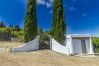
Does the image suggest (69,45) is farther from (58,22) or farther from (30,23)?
(30,23)

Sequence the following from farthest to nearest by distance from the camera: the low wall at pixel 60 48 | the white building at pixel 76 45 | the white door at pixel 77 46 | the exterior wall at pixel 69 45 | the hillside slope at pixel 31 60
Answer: the white door at pixel 77 46
the exterior wall at pixel 69 45
the white building at pixel 76 45
the low wall at pixel 60 48
the hillside slope at pixel 31 60

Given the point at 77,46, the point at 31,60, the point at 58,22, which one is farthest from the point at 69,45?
the point at 31,60

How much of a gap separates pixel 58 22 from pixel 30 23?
4.42m

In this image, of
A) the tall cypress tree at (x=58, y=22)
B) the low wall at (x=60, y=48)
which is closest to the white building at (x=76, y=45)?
the low wall at (x=60, y=48)

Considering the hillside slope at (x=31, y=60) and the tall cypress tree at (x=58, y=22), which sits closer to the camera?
the hillside slope at (x=31, y=60)

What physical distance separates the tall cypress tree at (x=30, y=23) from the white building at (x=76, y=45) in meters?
3.18

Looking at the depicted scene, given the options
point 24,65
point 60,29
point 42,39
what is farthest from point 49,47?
point 24,65

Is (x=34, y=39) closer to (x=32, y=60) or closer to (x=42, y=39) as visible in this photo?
(x=42, y=39)

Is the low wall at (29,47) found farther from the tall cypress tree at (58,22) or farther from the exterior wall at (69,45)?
the tall cypress tree at (58,22)

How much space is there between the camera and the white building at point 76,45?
27.8 metres

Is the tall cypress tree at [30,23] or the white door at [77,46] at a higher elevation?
the tall cypress tree at [30,23]

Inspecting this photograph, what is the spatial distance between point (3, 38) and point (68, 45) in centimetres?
1533

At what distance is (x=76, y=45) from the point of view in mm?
29953

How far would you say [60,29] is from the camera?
31.2 metres
